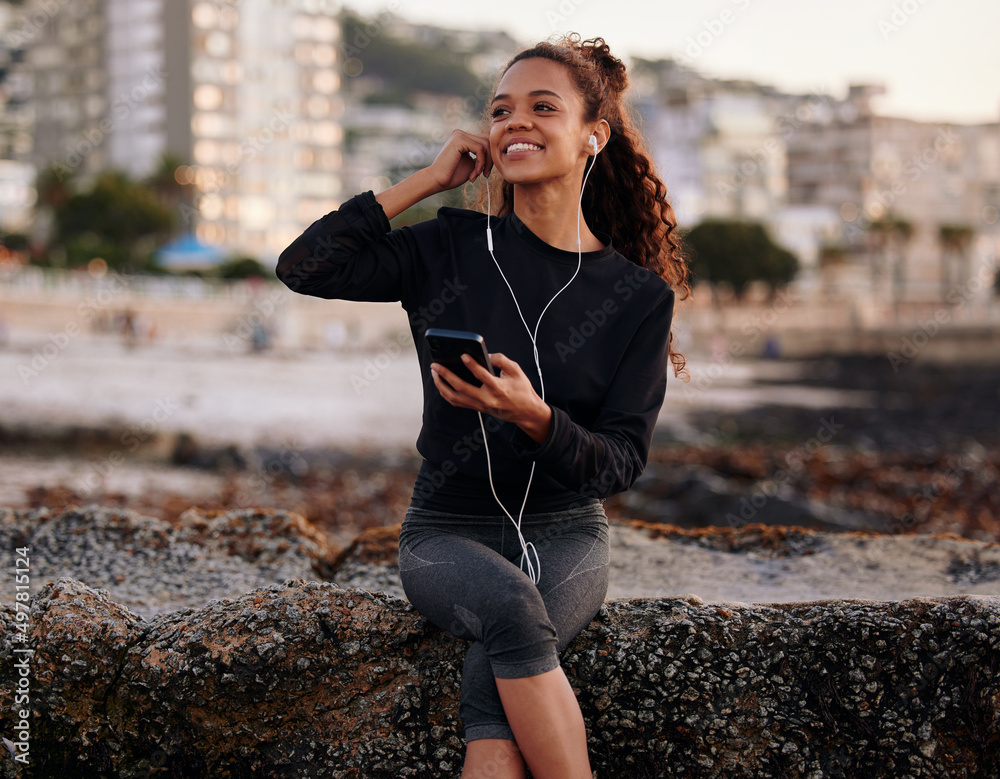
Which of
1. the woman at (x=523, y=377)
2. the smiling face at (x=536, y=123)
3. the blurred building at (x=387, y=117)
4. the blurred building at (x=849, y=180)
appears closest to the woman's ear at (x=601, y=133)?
the woman at (x=523, y=377)

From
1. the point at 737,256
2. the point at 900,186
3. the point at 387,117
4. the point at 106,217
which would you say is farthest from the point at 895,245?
the point at 387,117

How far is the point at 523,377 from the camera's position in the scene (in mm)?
2408

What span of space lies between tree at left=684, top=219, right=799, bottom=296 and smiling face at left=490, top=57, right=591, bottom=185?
64.5 m

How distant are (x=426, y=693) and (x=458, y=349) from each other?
41.6 inches

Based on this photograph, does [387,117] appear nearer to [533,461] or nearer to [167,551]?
[167,551]

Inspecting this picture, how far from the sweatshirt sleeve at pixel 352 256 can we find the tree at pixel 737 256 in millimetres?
64689

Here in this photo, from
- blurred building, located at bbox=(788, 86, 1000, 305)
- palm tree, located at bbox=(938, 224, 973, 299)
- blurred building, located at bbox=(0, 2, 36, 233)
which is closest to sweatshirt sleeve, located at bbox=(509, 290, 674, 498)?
palm tree, located at bbox=(938, 224, 973, 299)

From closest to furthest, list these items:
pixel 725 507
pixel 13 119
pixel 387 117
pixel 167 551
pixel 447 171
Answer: pixel 447 171 → pixel 167 551 → pixel 725 507 → pixel 13 119 → pixel 387 117

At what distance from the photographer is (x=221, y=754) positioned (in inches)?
108

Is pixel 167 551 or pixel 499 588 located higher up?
pixel 499 588

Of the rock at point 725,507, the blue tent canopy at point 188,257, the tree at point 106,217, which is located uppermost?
the tree at point 106,217

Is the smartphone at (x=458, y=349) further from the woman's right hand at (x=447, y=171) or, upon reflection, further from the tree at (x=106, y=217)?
the tree at (x=106, y=217)

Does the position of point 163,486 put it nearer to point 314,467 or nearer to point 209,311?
point 314,467

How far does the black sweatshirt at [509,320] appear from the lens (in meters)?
2.77
